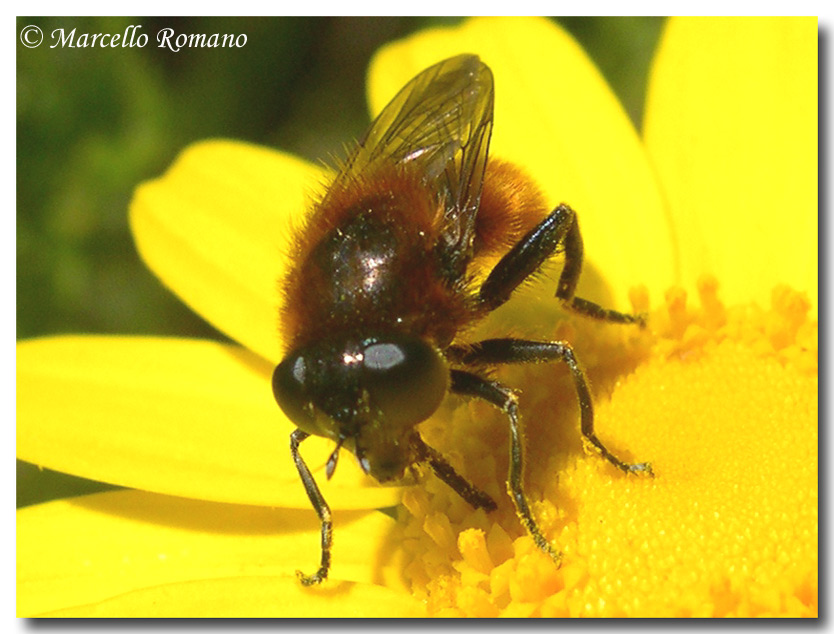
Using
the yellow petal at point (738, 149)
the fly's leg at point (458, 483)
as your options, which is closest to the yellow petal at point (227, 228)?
the fly's leg at point (458, 483)

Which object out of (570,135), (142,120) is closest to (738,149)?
(570,135)

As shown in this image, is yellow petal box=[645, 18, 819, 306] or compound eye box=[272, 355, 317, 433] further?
yellow petal box=[645, 18, 819, 306]

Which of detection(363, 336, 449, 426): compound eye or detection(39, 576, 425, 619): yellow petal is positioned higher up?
detection(363, 336, 449, 426): compound eye

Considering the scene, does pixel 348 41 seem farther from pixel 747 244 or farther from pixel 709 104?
pixel 747 244

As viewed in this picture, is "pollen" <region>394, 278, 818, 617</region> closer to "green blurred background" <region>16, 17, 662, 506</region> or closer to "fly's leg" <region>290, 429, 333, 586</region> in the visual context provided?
"fly's leg" <region>290, 429, 333, 586</region>

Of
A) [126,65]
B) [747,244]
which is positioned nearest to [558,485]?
[747,244]

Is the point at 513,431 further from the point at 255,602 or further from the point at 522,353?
the point at 255,602

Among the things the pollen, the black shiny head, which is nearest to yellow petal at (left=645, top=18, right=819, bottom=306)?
the pollen
